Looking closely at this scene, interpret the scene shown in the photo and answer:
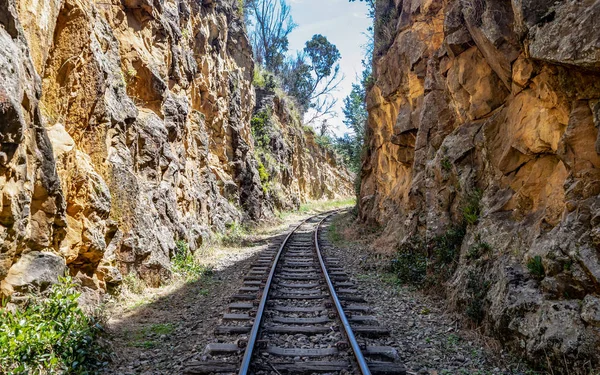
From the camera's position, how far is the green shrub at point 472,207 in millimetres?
7055

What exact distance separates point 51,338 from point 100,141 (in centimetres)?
450

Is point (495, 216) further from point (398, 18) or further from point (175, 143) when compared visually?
point (398, 18)

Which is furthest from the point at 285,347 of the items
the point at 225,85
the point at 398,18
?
the point at 225,85

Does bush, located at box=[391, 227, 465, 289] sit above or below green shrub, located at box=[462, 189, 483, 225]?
below

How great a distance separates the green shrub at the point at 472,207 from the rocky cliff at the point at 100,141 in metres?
6.88

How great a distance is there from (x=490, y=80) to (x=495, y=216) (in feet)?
10.00

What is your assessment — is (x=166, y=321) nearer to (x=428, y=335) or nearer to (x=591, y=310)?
(x=428, y=335)

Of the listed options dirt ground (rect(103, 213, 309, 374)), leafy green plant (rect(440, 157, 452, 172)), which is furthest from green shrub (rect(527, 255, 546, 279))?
dirt ground (rect(103, 213, 309, 374))

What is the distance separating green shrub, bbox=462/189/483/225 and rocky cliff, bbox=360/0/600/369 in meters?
0.02

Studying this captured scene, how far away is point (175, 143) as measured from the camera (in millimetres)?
12172

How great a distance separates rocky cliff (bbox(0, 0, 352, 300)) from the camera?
4.69 meters

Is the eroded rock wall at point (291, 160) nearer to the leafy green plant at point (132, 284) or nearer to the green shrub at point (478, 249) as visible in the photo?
the leafy green plant at point (132, 284)

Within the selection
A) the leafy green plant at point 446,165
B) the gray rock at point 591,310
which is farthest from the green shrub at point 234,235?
the gray rock at point 591,310

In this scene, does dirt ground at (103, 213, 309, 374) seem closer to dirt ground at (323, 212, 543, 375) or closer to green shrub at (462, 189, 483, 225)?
dirt ground at (323, 212, 543, 375)
